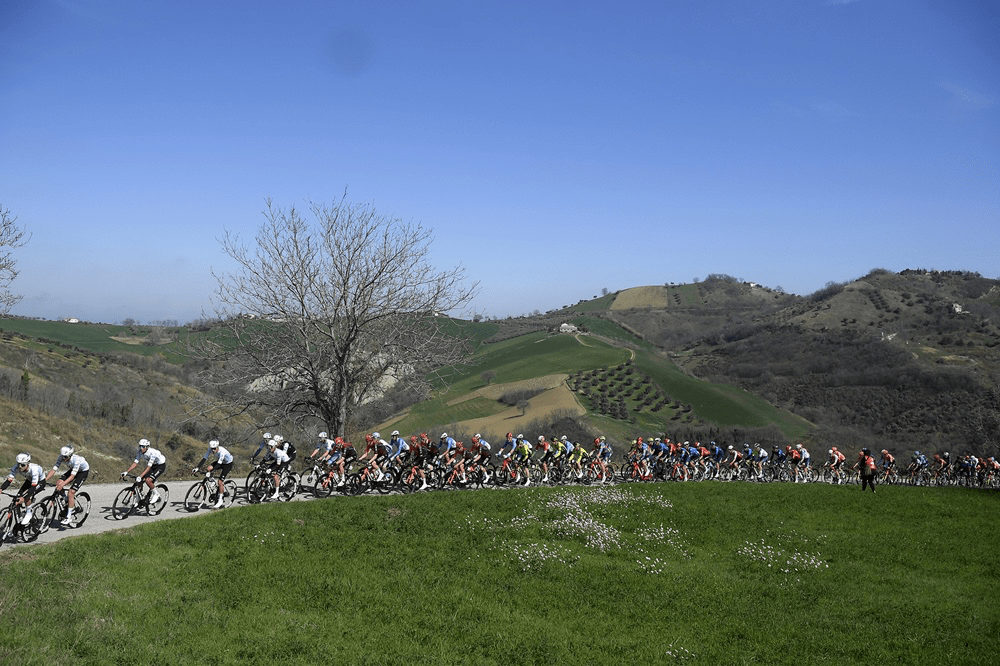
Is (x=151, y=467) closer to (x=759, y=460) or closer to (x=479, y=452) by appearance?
(x=479, y=452)

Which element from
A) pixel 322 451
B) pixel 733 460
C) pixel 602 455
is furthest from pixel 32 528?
pixel 733 460

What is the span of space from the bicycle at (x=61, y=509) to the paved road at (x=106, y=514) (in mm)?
163

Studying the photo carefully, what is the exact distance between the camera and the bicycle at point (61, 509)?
16125mm

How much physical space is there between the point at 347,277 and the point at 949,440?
66.6 metres

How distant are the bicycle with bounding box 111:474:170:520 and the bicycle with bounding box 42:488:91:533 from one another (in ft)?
3.36

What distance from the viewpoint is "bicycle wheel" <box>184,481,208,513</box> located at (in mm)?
19141

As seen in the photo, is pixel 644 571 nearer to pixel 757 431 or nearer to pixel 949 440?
pixel 757 431

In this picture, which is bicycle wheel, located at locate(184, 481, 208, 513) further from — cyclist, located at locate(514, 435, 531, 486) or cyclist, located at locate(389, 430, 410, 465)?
cyclist, located at locate(514, 435, 531, 486)

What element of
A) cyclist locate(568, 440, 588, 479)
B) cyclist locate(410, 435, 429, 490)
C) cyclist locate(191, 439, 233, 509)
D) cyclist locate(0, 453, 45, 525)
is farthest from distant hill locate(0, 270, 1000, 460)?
cyclist locate(0, 453, 45, 525)

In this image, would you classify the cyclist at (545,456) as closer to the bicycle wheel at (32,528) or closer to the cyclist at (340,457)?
the cyclist at (340,457)

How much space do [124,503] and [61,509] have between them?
2071 mm

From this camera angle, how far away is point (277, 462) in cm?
2027

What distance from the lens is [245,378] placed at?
1073 inches

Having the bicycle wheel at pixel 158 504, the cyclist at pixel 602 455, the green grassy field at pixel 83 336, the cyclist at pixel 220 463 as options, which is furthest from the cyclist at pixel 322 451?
the green grassy field at pixel 83 336
